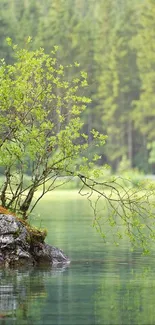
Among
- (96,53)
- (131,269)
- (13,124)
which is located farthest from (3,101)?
(96,53)

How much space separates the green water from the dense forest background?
268 ft

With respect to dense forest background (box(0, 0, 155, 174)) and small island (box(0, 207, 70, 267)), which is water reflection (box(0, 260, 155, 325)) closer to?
small island (box(0, 207, 70, 267))

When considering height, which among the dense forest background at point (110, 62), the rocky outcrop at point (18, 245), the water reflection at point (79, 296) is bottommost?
the water reflection at point (79, 296)

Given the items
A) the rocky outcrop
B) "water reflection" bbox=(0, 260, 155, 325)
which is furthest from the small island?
"water reflection" bbox=(0, 260, 155, 325)

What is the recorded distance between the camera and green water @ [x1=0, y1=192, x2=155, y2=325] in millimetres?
15602

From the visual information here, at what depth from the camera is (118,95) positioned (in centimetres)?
11256

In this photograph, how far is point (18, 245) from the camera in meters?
22.6

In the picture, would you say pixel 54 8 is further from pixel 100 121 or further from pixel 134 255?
pixel 134 255

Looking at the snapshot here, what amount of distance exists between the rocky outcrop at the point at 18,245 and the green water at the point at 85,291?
0.64m

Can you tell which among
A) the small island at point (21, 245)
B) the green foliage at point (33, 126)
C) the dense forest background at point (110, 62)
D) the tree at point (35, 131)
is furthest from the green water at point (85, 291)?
the dense forest background at point (110, 62)

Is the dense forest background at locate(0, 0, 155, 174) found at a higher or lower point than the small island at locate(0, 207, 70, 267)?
higher

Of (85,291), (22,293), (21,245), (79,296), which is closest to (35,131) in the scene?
(21,245)

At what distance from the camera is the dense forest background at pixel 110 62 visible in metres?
109

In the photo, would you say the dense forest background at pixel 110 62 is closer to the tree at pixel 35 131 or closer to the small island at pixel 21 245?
the tree at pixel 35 131
